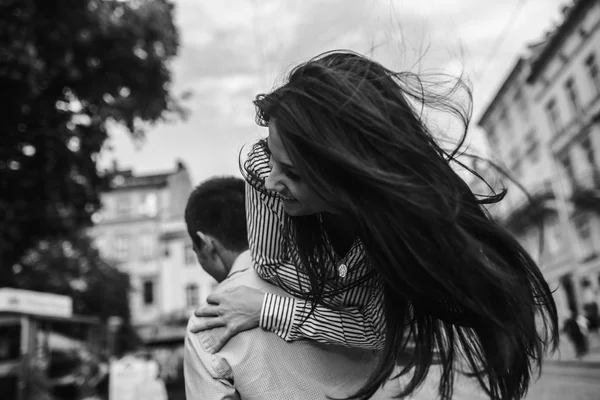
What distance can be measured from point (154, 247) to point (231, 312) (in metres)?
44.7

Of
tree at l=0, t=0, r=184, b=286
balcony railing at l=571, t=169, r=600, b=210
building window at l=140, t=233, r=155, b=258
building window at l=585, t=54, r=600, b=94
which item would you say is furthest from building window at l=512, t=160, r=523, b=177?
tree at l=0, t=0, r=184, b=286

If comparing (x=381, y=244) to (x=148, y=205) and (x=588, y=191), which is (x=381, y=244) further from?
(x=148, y=205)

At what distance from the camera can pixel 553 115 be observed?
34781 millimetres

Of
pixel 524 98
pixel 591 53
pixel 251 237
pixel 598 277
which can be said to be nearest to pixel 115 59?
pixel 251 237

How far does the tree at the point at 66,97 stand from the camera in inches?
428

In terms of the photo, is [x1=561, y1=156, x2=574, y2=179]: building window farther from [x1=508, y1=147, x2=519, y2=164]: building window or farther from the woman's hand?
the woman's hand

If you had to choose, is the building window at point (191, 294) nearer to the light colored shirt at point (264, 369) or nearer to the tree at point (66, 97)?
the tree at point (66, 97)

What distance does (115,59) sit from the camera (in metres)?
12.4

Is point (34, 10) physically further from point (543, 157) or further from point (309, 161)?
point (543, 157)

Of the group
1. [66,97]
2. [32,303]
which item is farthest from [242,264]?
[32,303]

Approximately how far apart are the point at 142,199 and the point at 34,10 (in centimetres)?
3691

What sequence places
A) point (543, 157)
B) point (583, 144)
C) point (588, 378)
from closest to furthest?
point (588, 378) < point (583, 144) < point (543, 157)

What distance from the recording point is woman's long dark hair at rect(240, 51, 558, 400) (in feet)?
4.09

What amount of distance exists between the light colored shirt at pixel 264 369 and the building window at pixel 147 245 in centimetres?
4456
